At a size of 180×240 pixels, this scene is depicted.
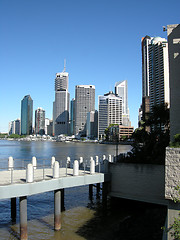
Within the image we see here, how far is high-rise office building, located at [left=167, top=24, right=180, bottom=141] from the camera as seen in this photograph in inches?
723

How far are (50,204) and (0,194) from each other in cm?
1080

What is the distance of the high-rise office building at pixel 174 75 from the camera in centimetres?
1836

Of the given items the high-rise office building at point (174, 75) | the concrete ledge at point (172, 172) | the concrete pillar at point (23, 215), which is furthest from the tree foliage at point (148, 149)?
the concrete pillar at point (23, 215)

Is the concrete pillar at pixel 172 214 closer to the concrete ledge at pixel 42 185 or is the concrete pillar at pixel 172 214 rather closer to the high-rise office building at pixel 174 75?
the concrete ledge at pixel 42 185

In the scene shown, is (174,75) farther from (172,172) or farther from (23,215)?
(23,215)

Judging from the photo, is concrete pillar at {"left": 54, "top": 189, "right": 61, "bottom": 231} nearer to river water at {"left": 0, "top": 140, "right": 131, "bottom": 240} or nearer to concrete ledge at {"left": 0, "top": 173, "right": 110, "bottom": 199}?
river water at {"left": 0, "top": 140, "right": 131, "bottom": 240}

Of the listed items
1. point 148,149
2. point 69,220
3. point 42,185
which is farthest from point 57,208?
point 148,149

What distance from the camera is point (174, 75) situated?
19.1 meters

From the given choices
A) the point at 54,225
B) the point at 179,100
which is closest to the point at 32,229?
the point at 54,225

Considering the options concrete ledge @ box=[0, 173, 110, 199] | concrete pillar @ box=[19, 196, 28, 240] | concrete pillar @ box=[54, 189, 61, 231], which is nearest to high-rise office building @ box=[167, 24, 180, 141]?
concrete ledge @ box=[0, 173, 110, 199]

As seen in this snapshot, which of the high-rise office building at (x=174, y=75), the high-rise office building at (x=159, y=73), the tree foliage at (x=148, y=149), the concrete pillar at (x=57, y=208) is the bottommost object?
A: the concrete pillar at (x=57, y=208)

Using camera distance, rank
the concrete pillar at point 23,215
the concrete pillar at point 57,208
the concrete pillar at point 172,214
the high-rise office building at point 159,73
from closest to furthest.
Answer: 1. the concrete pillar at point 172,214
2. the concrete pillar at point 23,215
3. the concrete pillar at point 57,208
4. the high-rise office building at point 159,73

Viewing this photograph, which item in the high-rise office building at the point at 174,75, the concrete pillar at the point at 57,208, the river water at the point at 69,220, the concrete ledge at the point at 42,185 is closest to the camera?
the concrete ledge at the point at 42,185

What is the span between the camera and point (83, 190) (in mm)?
29000
